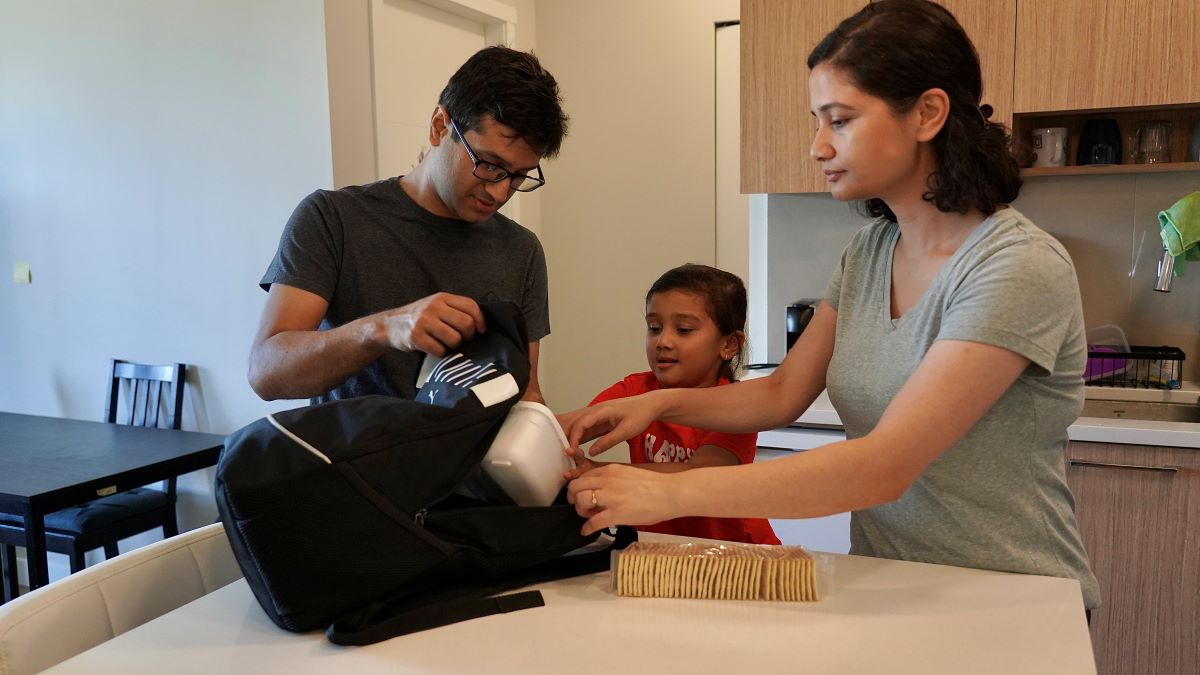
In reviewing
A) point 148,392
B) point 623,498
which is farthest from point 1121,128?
point 148,392

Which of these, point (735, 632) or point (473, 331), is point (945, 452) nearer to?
point (735, 632)

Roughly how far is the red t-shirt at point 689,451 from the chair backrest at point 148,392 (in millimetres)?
2405

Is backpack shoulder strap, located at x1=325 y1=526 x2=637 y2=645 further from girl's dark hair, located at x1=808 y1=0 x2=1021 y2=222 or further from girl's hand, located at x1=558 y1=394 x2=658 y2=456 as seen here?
girl's dark hair, located at x1=808 y1=0 x2=1021 y2=222

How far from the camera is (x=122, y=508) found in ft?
10.3

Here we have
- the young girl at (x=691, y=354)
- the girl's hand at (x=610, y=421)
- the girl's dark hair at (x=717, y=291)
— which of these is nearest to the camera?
the girl's hand at (x=610, y=421)

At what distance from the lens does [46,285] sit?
3902 millimetres

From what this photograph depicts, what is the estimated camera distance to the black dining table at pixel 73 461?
2.57 m

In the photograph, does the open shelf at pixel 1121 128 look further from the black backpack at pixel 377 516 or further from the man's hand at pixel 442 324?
the black backpack at pixel 377 516

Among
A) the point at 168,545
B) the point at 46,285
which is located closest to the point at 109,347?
the point at 46,285

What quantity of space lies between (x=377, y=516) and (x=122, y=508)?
2.63 m

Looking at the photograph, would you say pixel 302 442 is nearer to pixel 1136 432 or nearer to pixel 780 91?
pixel 1136 432

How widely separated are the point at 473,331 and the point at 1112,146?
2.40 metres

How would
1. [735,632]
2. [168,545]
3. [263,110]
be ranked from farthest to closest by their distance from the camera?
[263,110] < [168,545] < [735,632]

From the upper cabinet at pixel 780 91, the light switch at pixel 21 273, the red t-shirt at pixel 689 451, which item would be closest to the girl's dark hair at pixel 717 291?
the red t-shirt at pixel 689 451
